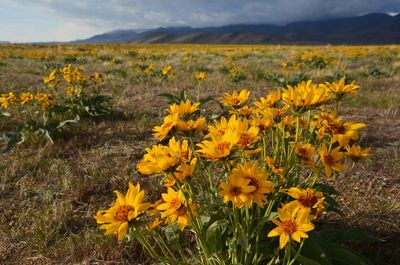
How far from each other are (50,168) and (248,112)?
2.32 metres

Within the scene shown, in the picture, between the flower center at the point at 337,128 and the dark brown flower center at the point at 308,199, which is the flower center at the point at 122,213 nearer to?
the dark brown flower center at the point at 308,199

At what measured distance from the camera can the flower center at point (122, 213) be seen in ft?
4.73

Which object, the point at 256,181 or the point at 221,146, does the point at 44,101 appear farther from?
the point at 256,181

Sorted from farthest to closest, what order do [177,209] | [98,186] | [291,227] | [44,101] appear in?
[44,101] → [98,186] → [177,209] → [291,227]

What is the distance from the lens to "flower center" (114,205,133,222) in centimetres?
144

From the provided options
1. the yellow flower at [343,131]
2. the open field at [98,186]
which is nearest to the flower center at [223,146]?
the yellow flower at [343,131]

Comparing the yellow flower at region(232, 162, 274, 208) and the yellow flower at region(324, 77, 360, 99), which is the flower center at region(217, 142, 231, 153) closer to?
the yellow flower at region(232, 162, 274, 208)

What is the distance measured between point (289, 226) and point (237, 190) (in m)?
0.25

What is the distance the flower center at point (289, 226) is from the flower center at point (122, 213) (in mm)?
637

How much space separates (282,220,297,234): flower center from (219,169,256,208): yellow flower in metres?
0.17

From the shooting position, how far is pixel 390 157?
3.79 meters

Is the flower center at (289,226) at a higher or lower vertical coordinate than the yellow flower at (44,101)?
higher

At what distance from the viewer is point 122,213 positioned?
146 centimetres

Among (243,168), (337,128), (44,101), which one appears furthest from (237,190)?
(44,101)
